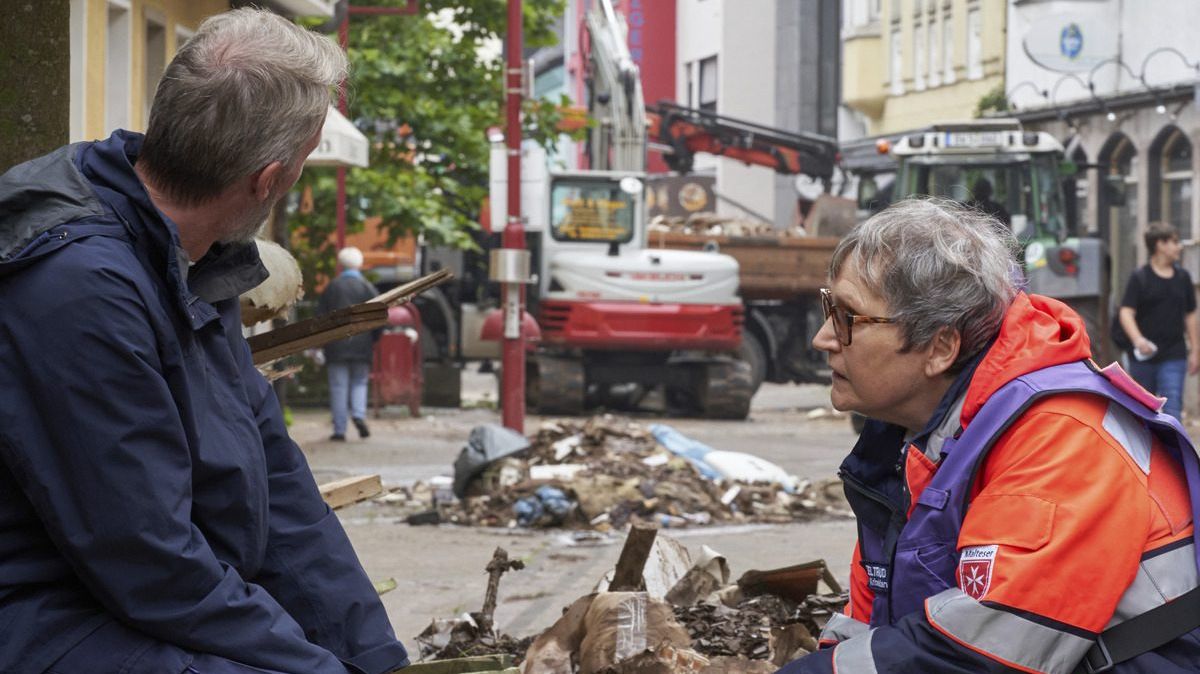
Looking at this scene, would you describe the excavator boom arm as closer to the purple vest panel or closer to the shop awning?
the shop awning

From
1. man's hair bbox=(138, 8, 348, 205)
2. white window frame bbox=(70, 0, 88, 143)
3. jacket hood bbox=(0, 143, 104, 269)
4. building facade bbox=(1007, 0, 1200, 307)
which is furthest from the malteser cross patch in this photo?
building facade bbox=(1007, 0, 1200, 307)

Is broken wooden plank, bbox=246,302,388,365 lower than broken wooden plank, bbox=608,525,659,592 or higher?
higher

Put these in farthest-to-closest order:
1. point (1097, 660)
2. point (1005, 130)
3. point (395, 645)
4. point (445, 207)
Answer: point (445, 207), point (1005, 130), point (395, 645), point (1097, 660)

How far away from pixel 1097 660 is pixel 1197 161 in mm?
23019

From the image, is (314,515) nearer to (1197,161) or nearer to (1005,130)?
(1005,130)

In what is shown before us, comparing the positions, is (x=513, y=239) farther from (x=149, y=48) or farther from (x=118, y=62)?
(x=118, y=62)

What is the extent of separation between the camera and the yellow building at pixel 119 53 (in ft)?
32.8

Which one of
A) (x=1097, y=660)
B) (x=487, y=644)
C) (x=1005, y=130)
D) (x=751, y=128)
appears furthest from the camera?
(x=751, y=128)

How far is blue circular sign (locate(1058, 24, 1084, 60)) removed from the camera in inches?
1074

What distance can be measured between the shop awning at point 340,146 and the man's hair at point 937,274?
13.6 m

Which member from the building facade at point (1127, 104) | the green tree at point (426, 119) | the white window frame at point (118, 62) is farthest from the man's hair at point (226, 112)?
the building facade at point (1127, 104)

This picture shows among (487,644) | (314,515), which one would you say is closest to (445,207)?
(487,644)

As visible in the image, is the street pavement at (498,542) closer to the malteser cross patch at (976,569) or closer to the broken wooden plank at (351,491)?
the broken wooden plank at (351,491)

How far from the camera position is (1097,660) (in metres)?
2.59
